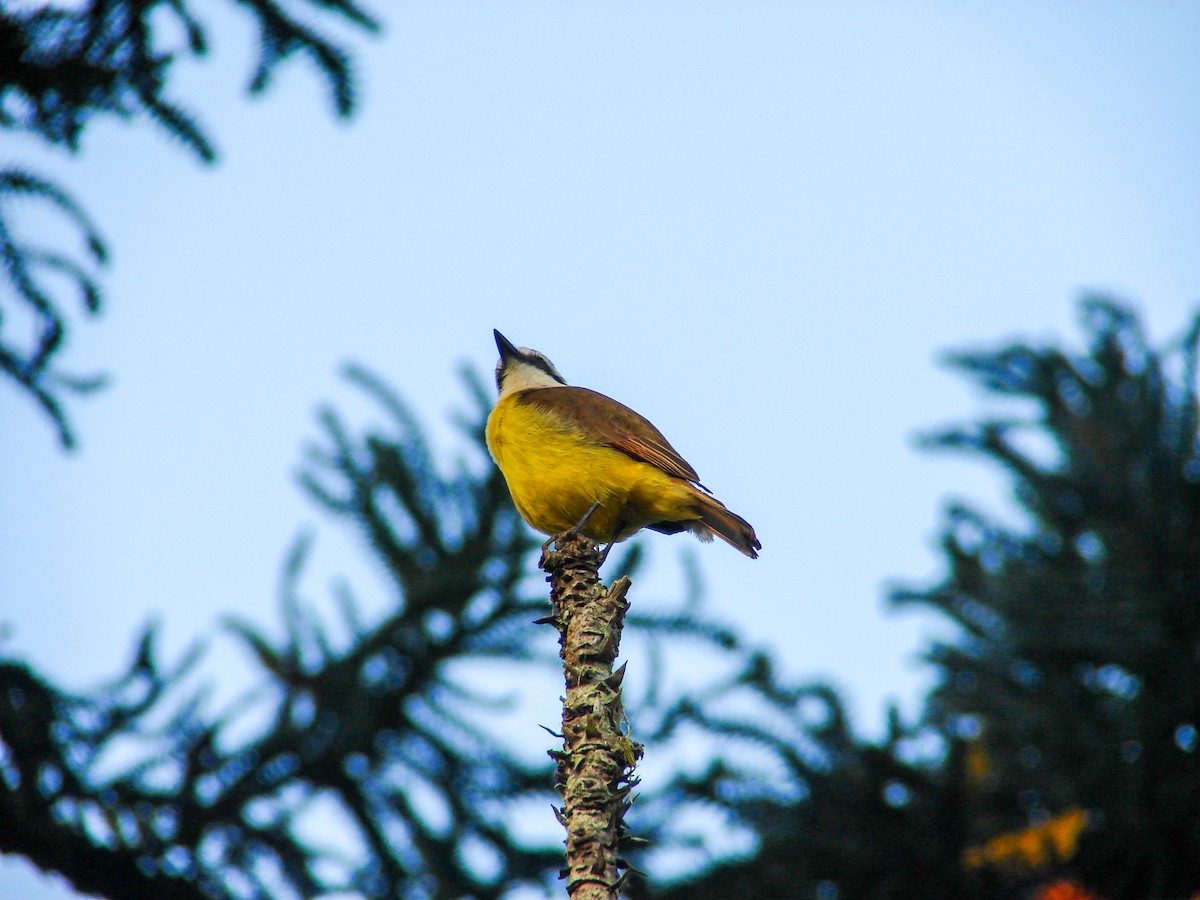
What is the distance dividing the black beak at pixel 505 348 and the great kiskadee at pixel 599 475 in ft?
5.32

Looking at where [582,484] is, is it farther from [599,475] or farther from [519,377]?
[519,377]

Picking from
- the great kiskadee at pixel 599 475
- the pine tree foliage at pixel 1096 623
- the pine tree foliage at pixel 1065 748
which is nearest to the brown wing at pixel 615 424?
the great kiskadee at pixel 599 475

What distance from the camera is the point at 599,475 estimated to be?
216 inches

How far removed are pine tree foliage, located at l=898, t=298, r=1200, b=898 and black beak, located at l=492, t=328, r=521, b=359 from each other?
282 centimetres

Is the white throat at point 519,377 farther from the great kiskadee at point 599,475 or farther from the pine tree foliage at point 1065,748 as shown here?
the pine tree foliage at point 1065,748

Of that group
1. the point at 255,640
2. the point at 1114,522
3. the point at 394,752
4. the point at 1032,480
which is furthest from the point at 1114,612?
the point at 255,640

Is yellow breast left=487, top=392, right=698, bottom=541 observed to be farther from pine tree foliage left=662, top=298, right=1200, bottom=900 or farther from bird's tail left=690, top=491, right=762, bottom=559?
pine tree foliage left=662, top=298, right=1200, bottom=900

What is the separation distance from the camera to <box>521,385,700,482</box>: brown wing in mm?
5676

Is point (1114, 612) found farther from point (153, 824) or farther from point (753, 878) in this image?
point (153, 824)

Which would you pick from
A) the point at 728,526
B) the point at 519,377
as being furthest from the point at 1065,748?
the point at 519,377

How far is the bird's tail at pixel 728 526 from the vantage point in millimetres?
5395

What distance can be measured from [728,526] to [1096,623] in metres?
2.12

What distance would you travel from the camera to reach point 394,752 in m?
5.36

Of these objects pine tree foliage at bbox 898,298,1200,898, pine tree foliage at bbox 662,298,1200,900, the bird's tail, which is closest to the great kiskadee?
the bird's tail
